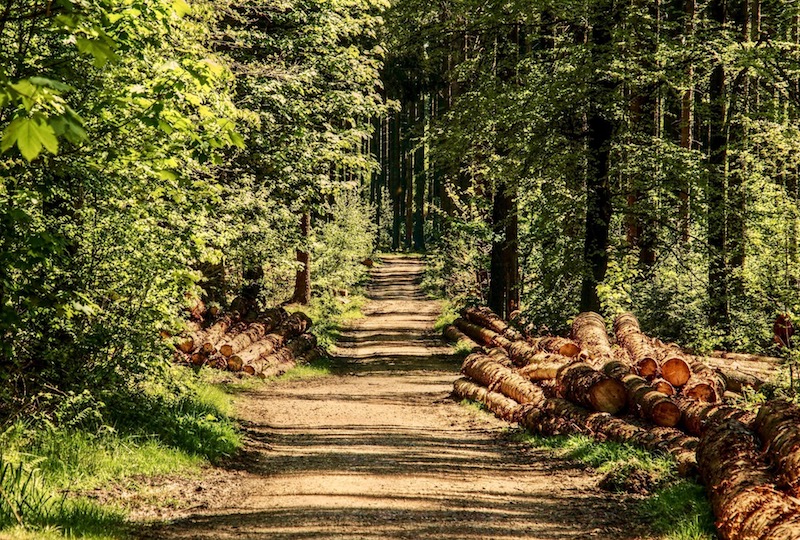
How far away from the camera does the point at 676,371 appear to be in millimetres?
10562

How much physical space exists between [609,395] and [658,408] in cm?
103

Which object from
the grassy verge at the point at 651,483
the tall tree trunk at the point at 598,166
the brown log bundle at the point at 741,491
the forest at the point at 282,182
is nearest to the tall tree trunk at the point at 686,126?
the forest at the point at 282,182

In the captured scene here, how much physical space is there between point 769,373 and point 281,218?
35.9 ft

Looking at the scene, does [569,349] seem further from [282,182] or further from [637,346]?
[282,182]

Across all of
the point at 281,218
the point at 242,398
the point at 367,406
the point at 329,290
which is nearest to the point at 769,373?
the point at 367,406

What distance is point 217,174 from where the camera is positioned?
1581 centimetres

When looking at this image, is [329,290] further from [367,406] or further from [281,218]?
[367,406]

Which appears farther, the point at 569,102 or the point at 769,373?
the point at 569,102

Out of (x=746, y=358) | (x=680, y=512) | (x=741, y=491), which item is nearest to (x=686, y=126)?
(x=746, y=358)

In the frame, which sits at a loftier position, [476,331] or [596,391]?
[596,391]

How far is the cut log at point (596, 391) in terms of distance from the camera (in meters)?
10.4

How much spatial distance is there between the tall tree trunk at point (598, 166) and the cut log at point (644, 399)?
5166 mm

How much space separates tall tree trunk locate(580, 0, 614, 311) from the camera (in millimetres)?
14594

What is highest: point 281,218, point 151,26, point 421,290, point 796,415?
point 151,26
